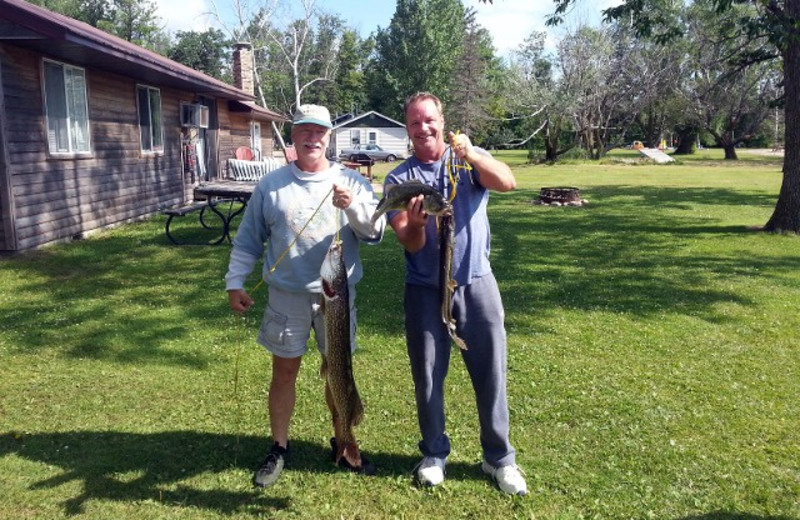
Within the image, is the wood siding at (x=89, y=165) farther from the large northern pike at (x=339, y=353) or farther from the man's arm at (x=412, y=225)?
the man's arm at (x=412, y=225)

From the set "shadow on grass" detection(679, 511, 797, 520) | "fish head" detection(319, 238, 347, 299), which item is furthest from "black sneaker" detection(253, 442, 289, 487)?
"shadow on grass" detection(679, 511, 797, 520)

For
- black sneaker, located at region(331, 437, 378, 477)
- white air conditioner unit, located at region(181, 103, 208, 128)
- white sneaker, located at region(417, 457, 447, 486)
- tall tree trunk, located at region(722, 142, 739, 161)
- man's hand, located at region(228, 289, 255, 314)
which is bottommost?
black sneaker, located at region(331, 437, 378, 477)

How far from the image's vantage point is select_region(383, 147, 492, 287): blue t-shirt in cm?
337

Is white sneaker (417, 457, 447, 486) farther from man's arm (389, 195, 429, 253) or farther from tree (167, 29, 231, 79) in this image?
tree (167, 29, 231, 79)

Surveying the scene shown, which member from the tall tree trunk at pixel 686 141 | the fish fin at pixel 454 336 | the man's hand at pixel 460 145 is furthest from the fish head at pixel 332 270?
the tall tree trunk at pixel 686 141

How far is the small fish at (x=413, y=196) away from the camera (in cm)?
300

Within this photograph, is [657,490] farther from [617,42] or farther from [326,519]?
[617,42]

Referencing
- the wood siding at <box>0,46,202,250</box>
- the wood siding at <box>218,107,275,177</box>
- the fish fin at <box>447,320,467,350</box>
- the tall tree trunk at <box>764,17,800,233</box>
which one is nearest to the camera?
the fish fin at <box>447,320,467,350</box>

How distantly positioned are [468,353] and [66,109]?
34.4 feet

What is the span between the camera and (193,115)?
17.5m

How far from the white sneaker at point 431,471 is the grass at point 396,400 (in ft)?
0.23

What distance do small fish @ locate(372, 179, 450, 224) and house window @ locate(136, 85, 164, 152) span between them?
1305cm

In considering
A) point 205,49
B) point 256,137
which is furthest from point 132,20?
point 256,137

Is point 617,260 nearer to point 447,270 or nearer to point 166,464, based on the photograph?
point 447,270
